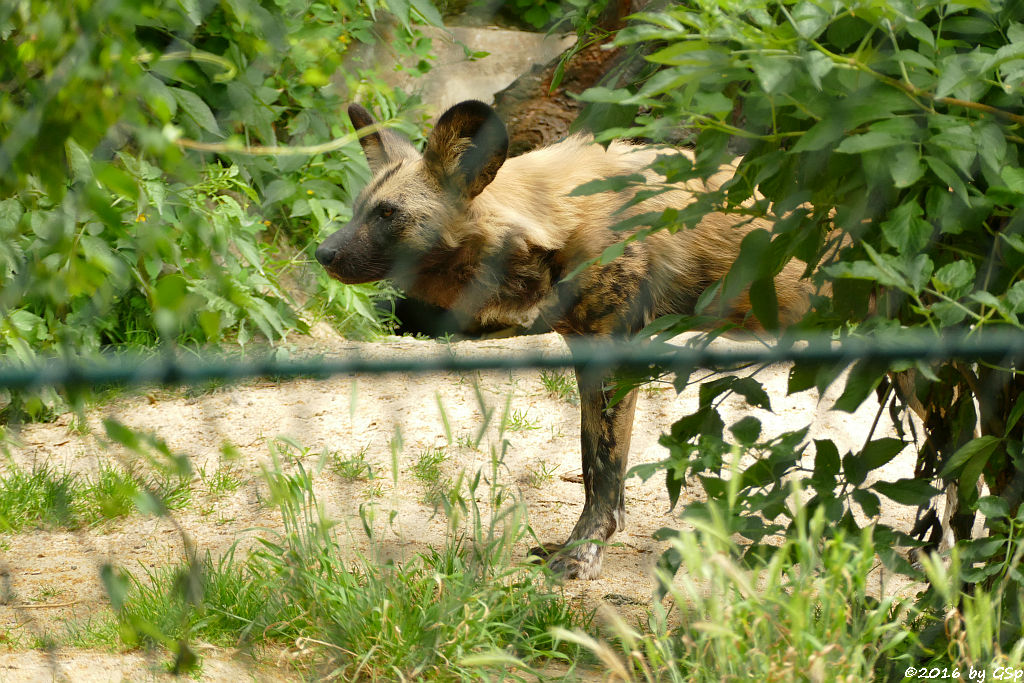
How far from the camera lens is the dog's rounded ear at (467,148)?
3.10 metres

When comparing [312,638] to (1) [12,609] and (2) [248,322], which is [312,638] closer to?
(1) [12,609]

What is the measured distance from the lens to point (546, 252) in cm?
321

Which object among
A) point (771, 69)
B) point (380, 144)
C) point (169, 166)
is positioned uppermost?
point (380, 144)

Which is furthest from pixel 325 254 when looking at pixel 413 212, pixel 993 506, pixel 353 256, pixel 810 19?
pixel 993 506

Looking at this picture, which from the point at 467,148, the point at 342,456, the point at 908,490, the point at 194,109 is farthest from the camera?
the point at 194,109

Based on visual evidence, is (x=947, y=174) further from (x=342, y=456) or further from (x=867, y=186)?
(x=342, y=456)

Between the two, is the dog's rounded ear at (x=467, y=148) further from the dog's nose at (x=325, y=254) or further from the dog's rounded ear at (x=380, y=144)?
the dog's nose at (x=325, y=254)

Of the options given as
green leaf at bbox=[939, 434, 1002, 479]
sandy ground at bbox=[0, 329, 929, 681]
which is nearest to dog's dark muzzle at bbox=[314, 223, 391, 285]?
sandy ground at bbox=[0, 329, 929, 681]

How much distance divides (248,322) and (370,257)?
1.62 meters

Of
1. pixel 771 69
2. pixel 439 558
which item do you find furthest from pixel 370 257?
pixel 771 69

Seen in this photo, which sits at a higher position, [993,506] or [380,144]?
[380,144]

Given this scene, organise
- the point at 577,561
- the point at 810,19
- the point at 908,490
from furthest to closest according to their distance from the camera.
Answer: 1. the point at 577,561
2. the point at 908,490
3. the point at 810,19

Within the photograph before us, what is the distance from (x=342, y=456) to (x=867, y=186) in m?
2.31

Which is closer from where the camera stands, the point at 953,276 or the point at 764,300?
the point at 953,276
